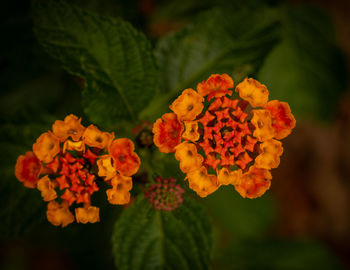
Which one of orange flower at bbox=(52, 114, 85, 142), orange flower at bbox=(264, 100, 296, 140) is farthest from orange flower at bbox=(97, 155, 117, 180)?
orange flower at bbox=(264, 100, 296, 140)

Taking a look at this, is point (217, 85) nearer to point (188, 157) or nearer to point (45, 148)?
point (188, 157)

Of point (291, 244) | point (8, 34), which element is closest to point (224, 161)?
point (8, 34)

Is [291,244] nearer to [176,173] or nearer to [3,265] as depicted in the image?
[176,173]

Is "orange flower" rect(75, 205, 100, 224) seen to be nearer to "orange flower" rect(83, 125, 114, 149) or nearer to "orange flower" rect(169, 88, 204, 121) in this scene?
"orange flower" rect(83, 125, 114, 149)

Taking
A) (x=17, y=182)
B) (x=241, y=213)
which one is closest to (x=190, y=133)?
(x=17, y=182)

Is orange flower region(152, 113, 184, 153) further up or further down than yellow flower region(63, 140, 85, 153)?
further up

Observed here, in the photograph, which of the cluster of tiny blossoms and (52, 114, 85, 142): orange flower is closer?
(52, 114, 85, 142): orange flower

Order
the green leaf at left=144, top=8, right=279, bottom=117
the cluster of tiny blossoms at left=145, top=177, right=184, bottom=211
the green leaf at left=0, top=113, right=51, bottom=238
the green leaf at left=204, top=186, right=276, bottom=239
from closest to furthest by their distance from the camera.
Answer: the cluster of tiny blossoms at left=145, top=177, right=184, bottom=211, the green leaf at left=0, top=113, right=51, bottom=238, the green leaf at left=144, top=8, right=279, bottom=117, the green leaf at left=204, top=186, right=276, bottom=239
